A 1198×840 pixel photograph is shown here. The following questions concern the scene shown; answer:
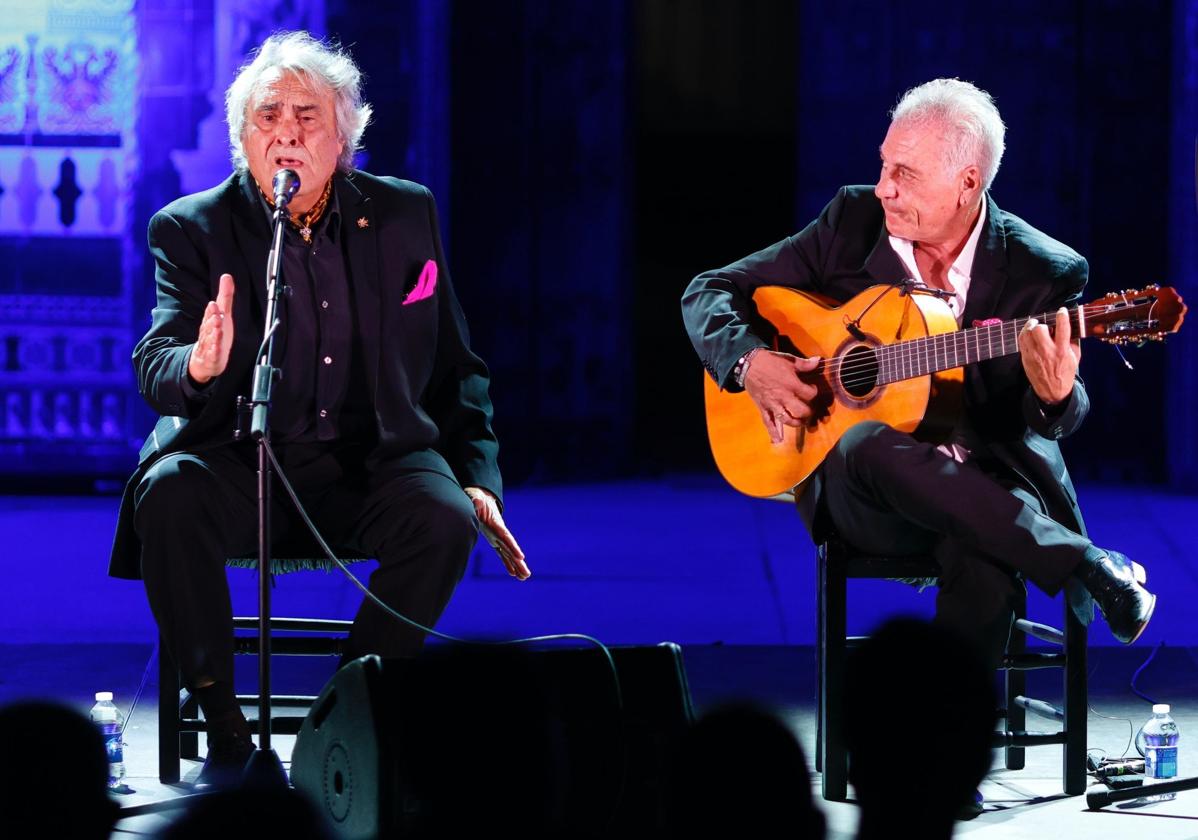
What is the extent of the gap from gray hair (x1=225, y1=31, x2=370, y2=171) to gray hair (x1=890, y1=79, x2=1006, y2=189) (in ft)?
4.02

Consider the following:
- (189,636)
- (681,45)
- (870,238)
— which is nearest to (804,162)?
(681,45)

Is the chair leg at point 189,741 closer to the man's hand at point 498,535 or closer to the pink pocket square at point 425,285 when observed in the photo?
the man's hand at point 498,535

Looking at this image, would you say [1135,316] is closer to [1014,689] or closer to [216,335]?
[1014,689]

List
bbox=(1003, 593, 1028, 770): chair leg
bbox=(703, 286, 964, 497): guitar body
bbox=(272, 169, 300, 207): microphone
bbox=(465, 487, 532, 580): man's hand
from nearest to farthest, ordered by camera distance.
Answer: bbox=(272, 169, 300, 207): microphone < bbox=(703, 286, 964, 497): guitar body < bbox=(465, 487, 532, 580): man's hand < bbox=(1003, 593, 1028, 770): chair leg

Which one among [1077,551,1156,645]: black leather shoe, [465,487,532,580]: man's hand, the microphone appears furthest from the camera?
[465,487,532,580]: man's hand

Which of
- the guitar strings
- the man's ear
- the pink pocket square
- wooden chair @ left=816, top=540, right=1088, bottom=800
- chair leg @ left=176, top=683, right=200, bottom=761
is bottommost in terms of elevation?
chair leg @ left=176, top=683, right=200, bottom=761

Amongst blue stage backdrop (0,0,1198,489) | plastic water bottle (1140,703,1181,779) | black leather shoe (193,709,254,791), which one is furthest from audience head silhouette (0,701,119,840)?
blue stage backdrop (0,0,1198,489)

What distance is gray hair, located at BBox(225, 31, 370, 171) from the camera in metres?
4.01

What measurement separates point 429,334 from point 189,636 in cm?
90

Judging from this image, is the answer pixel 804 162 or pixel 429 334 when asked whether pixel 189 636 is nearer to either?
pixel 429 334

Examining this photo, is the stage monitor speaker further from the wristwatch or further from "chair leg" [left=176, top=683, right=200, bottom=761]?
the wristwatch

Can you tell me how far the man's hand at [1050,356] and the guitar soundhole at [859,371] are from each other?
1.15ft

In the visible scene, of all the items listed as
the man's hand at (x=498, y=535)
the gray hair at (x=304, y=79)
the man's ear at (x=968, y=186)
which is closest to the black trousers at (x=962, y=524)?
the man's ear at (x=968, y=186)

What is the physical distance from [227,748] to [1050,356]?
1802 millimetres
